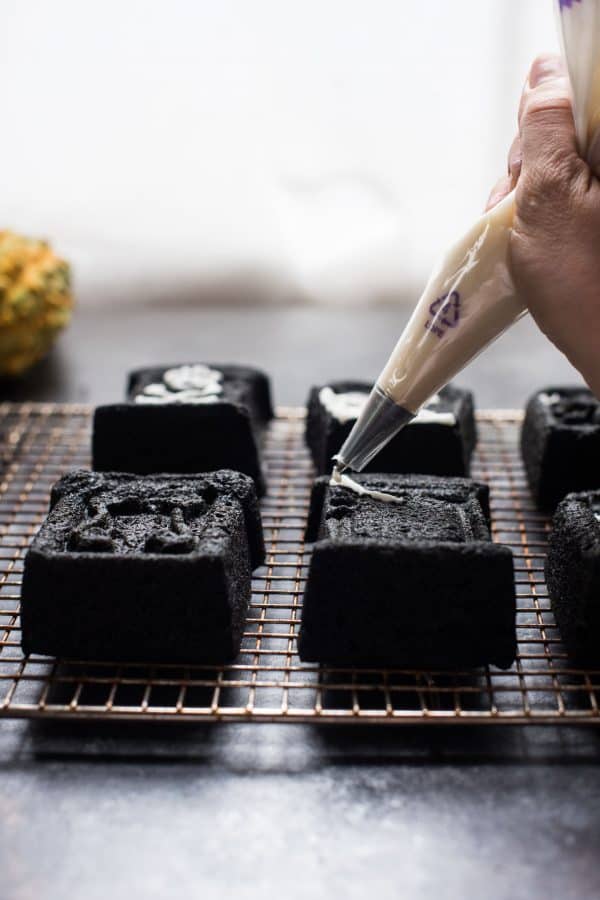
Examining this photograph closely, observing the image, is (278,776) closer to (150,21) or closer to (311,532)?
(311,532)

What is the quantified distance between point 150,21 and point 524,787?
2144mm

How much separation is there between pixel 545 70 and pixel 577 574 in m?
0.64

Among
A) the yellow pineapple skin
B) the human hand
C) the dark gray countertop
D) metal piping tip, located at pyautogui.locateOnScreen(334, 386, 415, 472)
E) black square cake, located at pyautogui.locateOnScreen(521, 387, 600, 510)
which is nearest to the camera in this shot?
the dark gray countertop

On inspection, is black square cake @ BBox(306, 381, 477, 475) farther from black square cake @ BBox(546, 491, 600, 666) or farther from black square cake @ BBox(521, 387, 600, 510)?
black square cake @ BBox(546, 491, 600, 666)

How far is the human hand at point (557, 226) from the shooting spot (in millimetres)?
1243

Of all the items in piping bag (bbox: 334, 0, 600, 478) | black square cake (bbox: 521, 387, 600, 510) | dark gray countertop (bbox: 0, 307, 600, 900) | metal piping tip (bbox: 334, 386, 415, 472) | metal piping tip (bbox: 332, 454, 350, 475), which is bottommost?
black square cake (bbox: 521, 387, 600, 510)

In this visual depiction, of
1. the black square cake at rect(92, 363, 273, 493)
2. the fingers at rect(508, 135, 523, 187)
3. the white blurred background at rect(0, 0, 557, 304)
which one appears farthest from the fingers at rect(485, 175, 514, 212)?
the white blurred background at rect(0, 0, 557, 304)

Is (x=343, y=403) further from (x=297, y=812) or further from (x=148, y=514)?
(x=297, y=812)

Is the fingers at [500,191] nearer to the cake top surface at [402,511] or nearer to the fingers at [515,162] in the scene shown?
the fingers at [515,162]

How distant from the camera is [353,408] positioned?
6.13 ft

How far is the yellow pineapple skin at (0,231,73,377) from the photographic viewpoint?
2.23 m

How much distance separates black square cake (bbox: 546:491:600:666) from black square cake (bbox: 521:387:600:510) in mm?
267

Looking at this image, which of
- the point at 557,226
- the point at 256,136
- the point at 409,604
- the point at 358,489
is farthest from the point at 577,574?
the point at 256,136

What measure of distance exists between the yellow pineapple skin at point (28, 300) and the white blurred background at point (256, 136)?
0.51 m
